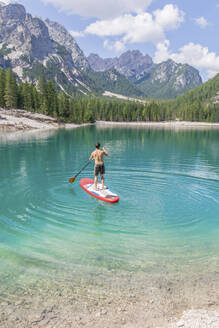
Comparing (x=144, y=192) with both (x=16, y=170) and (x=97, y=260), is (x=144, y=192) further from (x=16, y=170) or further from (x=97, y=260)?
(x=16, y=170)

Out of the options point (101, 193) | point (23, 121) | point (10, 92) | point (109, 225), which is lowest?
point (109, 225)

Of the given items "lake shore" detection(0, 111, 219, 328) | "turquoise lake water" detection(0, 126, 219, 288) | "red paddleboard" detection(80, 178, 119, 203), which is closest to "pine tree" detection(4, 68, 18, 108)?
"turquoise lake water" detection(0, 126, 219, 288)

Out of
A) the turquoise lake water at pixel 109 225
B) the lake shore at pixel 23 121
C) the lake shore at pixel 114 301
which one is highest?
the lake shore at pixel 23 121

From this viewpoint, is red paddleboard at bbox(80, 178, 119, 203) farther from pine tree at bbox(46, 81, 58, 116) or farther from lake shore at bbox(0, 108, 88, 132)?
pine tree at bbox(46, 81, 58, 116)

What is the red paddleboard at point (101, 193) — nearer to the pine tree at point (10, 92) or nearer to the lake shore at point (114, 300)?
the lake shore at point (114, 300)

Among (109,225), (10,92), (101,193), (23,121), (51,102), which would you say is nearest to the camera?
(109,225)

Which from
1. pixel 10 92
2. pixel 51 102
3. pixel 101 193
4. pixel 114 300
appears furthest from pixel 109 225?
pixel 51 102

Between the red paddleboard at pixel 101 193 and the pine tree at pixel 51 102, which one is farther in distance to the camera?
the pine tree at pixel 51 102

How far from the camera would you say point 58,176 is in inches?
1044

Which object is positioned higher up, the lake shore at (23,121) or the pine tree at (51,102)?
the pine tree at (51,102)

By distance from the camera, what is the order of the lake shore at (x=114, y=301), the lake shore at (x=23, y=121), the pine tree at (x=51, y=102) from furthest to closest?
1. the pine tree at (x=51, y=102)
2. the lake shore at (x=23, y=121)
3. the lake shore at (x=114, y=301)

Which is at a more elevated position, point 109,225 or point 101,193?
point 101,193

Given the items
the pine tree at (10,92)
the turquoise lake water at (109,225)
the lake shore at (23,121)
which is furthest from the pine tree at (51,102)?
the turquoise lake water at (109,225)

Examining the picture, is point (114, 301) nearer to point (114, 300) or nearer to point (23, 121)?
point (114, 300)
